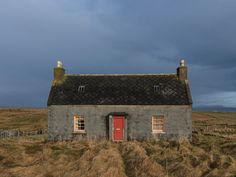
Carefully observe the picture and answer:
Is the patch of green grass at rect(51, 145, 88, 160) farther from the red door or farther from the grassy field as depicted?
the red door

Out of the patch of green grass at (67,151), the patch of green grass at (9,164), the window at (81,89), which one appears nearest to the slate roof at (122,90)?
the window at (81,89)

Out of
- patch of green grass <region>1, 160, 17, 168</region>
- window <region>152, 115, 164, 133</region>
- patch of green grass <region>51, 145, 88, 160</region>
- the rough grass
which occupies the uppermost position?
window <region>152, 115, 164, 133</region>

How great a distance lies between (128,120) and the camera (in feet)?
77.7

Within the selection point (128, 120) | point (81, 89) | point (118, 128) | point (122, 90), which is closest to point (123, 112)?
point (128, 120)

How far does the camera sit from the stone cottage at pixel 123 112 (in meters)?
23.4

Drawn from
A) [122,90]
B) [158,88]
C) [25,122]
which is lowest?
[25,122]

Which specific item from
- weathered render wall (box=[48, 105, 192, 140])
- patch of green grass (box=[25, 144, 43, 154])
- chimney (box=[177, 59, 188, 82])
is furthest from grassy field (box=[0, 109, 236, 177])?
chimney (box=[177, 59, 188, 82])

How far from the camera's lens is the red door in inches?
925

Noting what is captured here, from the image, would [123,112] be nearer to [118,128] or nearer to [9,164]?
[118,128]

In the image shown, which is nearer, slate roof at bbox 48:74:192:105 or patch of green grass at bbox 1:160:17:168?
patch of green grass at bbox 1:160:17:168

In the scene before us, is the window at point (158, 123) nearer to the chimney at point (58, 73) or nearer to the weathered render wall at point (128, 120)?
the weathered render wall at point (128, 120)

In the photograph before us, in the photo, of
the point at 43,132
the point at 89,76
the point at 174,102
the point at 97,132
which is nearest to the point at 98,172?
the point at 97,132

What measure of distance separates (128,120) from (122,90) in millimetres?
3753

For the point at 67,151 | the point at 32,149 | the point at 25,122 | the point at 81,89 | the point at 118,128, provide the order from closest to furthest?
the point at 67,151 → the point at 32,149 → the point at 118,128 → the point at 81,89 → the point at 25,122
